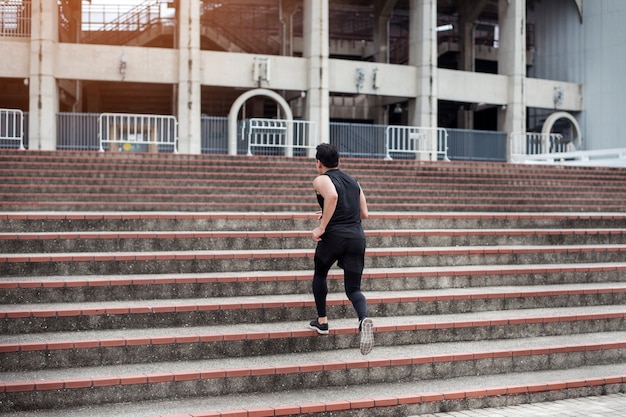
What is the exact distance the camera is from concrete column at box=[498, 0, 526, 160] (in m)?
33.1

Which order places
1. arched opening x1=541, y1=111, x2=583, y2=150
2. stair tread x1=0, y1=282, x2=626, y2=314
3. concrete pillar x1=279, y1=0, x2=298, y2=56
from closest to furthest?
stair tread x1=0, y1=282, x2=626, y2=314 < concrete pillar x1=279, y1=0, x2=298, y2=56 < arched opening x1=541, y1=111, x2=583, y2=150

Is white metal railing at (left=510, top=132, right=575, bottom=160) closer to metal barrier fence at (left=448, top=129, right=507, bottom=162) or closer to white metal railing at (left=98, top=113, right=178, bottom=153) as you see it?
metal barrier fence at (left=448, top=129, right=507, bottom=162)

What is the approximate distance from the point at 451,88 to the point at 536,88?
4493 mm

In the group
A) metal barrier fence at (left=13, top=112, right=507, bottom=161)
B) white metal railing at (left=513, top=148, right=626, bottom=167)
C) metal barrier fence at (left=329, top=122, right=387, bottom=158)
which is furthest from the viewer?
metal barrier fence at (left=329, top=122, right=387, bottom=158)

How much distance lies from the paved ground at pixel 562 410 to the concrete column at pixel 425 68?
24.2 metres

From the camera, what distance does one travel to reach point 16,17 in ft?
91.6

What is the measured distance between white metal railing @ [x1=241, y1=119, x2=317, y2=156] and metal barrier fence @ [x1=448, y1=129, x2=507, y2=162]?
6041 millimetres

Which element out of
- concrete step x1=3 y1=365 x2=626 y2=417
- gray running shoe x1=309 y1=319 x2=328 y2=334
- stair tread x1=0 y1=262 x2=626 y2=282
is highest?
stair tread x1=0 y1=262 x2=626 y2=282

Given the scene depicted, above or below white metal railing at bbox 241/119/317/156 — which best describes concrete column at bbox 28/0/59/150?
above

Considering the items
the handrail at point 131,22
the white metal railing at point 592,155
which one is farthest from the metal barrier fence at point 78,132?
the white metal railing at point 592,155

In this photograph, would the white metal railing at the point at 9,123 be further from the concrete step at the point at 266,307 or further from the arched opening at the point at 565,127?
the arched opening at the point at 565,127

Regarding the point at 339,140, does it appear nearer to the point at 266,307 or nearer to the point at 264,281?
the point at 264,281

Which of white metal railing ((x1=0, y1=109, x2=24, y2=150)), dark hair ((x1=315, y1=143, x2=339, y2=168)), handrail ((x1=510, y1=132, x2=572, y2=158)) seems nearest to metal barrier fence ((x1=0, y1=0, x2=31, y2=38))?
white metal railing ((x1=0, y1=109, x2=24, y2=150))

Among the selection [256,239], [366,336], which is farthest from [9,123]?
[366,336]
